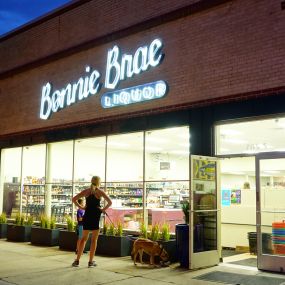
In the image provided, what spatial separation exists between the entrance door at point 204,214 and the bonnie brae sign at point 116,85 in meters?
2.60

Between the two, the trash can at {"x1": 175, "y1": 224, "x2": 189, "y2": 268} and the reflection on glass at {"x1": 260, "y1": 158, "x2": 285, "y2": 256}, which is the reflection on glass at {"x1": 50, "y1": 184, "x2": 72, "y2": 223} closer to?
the trash can at {"x1": 175, "y1": 224, "x2": 189, "y2": 268}

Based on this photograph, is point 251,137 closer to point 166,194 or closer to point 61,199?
point 166,194

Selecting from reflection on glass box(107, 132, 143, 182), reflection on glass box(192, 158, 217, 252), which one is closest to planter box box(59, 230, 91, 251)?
reflection on glass box(107, 132, 143, 182)

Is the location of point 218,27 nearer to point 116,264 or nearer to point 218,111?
point 218,111

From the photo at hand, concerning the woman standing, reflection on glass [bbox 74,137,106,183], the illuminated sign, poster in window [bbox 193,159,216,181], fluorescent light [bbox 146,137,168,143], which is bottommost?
the woman standing

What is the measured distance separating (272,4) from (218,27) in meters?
1.43

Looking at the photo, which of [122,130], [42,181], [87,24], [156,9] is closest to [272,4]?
[156,9]

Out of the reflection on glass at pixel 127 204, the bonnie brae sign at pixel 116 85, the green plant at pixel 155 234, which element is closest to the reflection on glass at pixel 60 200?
the reflection on glass at pixel 127 204

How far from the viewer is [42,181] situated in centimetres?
1670

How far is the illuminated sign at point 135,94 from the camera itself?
1195 cm

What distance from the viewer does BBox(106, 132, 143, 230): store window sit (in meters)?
13.6

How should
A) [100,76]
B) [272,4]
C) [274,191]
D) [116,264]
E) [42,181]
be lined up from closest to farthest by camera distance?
[272,4] < [116,264] < [274,191] < [100,76] < [42,181]

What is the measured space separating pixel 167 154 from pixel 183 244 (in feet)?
16.4

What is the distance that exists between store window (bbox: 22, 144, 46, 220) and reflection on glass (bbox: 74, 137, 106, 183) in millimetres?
1792
